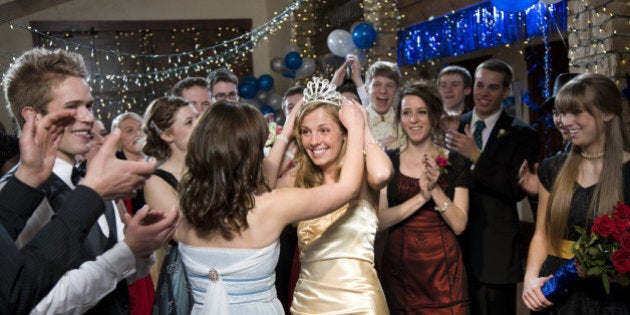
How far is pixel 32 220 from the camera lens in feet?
5.52

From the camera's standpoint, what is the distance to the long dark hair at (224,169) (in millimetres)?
2057

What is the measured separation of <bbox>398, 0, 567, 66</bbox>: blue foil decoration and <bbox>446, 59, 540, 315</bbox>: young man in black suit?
1.37 metres

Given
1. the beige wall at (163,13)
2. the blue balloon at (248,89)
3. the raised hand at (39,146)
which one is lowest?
the raised hand at (39,146)

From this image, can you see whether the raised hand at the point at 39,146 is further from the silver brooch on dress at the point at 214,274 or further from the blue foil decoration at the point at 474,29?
the blue foil decoration at the point at 474,29

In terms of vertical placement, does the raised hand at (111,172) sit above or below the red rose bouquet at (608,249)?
above

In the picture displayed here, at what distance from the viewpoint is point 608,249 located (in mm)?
2221

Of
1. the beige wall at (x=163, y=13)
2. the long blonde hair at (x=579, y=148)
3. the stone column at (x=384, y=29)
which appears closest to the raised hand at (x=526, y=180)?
the long blonde hair at (x=579, y=148)

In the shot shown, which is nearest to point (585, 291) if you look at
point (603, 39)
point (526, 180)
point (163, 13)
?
point (526, 180)

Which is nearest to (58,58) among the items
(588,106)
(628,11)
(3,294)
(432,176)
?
(3,294)

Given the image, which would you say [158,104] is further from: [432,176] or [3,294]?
[3,294]

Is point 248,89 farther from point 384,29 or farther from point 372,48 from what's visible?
point 384,29

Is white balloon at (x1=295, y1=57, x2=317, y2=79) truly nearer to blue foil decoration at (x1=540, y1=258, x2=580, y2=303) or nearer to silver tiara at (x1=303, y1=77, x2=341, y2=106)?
silver tiara at (x1=303, y1=77, x2=341, y2=106)

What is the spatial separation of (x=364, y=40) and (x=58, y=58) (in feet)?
17.8

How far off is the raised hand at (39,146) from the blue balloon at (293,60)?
725cm
